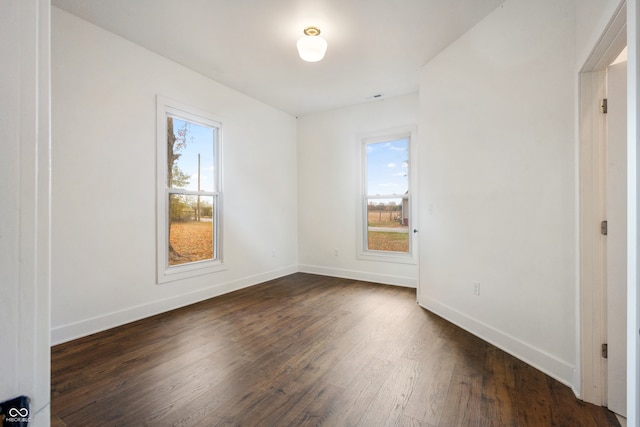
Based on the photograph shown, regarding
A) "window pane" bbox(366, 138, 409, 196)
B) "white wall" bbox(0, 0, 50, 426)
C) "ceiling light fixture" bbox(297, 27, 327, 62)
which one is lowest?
"white wall" bbox(0, 0, 50, 426)

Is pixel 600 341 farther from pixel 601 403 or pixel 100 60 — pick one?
pixel 100 60

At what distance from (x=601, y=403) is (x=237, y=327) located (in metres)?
2.70

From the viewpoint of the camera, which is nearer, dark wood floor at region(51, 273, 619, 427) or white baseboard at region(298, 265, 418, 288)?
dark wood floor at region(51, 273, 619, 427)

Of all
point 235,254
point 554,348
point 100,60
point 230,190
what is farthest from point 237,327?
point 100,60

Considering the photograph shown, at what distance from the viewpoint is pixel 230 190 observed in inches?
167

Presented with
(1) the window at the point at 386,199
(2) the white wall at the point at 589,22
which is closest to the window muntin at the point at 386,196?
Result: (1) the window at the point at 386,199

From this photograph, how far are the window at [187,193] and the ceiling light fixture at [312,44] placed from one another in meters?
1.63

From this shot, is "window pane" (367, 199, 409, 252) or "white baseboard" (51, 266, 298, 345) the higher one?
"window pane" (367, 199, 409, 252)

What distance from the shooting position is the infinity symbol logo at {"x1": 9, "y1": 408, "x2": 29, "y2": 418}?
0.40 metres

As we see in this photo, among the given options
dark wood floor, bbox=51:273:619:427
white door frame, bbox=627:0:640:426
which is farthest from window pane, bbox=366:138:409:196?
white door frame, bbox=627:0:640:426

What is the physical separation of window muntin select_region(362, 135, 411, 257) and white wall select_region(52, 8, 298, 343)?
2.17 metres

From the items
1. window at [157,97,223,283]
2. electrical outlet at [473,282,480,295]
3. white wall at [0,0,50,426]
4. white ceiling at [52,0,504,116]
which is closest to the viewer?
white wall at [0,0,50,426]

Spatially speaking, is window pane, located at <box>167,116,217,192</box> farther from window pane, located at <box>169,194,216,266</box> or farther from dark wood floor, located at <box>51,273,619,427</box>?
dark wood floor, located at <box>51,273,619,427</box>

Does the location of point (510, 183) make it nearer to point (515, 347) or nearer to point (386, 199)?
point (515, 347)
